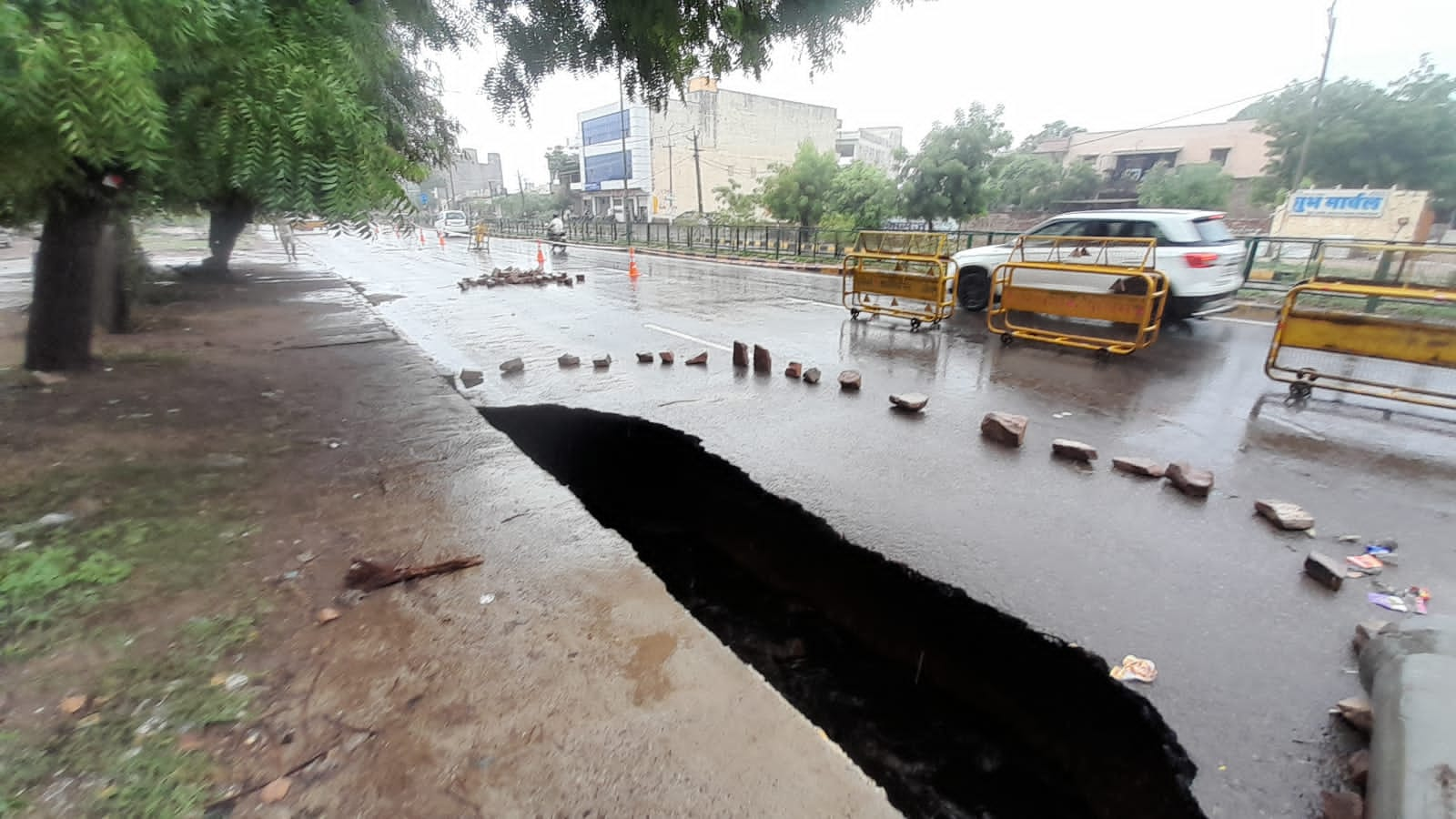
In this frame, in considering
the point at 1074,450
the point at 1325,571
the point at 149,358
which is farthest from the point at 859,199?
the point at 1325,571

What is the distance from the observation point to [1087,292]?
8.09m

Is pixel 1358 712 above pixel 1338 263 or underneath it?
underneath

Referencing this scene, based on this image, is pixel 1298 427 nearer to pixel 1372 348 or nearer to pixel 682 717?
pixel 1372 348

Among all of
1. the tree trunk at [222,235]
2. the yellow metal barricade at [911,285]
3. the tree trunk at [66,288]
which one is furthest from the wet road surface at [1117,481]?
the tree trunk at [222,235]

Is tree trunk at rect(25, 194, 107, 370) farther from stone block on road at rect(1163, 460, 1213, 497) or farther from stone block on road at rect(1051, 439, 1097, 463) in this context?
stone block on road at rect(1163, 460, 1213, 497)

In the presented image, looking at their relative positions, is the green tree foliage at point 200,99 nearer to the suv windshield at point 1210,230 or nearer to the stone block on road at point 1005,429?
the stone block on road at point 1005,429

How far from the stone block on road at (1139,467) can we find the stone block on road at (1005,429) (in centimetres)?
63

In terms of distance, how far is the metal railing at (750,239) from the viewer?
57.1 ft

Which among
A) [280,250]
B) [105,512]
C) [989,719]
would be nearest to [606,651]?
[989,719]

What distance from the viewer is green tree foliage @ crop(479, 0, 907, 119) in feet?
16.7

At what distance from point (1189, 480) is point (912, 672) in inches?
86.2

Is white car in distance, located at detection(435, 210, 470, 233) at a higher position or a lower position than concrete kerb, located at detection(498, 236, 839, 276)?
higher

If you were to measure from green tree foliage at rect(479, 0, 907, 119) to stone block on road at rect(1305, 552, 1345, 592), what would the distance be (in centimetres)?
491

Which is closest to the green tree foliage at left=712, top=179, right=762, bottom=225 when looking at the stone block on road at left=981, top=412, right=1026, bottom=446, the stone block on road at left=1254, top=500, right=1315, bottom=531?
the stone block on road at left=981, top=412, right=1026, bottom=446
